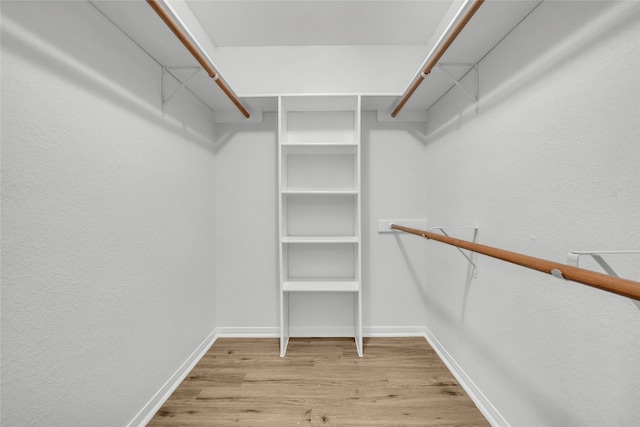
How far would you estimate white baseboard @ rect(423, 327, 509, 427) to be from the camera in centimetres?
130

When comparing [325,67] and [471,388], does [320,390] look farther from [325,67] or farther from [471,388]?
[325,67]

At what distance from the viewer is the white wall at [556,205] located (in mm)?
768

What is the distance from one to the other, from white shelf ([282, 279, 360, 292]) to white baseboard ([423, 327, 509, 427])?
2.39 ft

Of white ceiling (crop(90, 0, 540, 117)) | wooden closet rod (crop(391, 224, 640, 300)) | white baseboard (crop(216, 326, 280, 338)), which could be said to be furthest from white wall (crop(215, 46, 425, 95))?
white baseboard (crop(216, 326, 280, 338))

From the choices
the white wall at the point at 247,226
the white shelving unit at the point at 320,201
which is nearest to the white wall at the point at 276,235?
the white wall at the point at 247,226

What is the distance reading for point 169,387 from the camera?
5.06ft

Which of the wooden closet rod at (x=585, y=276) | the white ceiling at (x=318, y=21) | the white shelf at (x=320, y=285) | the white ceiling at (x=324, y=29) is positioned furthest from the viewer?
the white shelf at (x=320, y=285)

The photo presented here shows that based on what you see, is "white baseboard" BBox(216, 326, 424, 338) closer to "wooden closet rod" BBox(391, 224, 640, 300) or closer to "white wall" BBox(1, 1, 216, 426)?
"white wall" BBox(1, 1, 216, 426)

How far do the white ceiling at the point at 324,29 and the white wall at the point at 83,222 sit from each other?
170 millimetres

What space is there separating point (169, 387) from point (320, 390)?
865mm

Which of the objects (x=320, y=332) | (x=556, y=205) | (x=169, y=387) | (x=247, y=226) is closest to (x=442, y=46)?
(x=556, y=205)

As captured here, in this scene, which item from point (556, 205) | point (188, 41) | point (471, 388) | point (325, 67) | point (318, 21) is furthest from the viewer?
point (325, 67)

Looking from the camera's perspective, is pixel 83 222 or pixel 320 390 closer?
pixel 83 222

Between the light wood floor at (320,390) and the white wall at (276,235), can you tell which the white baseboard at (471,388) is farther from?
the white wall at (276,235)
